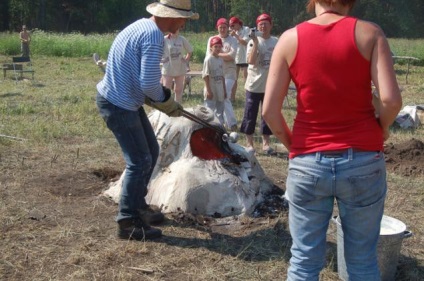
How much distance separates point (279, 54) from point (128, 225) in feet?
7.90

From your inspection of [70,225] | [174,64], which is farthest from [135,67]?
[174,64]

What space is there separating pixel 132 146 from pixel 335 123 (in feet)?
6.96

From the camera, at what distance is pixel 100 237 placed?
4570mm

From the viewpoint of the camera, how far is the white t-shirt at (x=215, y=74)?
8438 millimetres

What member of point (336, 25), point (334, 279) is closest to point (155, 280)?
point (334, 279)

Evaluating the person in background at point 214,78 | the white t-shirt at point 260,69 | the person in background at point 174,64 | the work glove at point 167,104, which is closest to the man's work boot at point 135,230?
the work glove at point 167,104

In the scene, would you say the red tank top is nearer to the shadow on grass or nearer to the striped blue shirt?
the striped blue shirt

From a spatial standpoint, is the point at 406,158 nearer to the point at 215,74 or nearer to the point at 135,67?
the point at 215,74

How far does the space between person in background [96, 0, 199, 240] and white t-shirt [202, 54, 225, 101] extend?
153 inches

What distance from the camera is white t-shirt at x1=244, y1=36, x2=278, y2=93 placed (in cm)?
741

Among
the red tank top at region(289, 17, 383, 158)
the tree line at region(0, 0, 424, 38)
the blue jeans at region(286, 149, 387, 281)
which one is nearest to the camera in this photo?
the red tank top at region(289, 17, 383, 158)

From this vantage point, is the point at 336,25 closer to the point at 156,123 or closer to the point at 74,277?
the point at 74,277

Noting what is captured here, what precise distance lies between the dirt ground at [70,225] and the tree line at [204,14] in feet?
128

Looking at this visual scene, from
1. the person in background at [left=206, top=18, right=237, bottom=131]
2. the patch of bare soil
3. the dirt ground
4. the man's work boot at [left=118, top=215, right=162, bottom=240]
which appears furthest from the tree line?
the man's work boot at [left=118, top=215, right=162, bottom=240]
